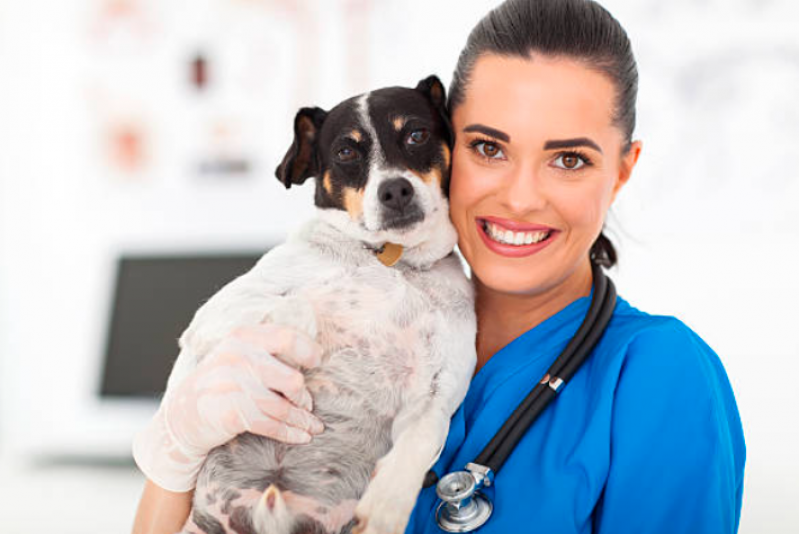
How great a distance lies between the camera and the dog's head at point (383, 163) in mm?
1302

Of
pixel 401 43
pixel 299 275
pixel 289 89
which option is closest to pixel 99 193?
pixel 289 89

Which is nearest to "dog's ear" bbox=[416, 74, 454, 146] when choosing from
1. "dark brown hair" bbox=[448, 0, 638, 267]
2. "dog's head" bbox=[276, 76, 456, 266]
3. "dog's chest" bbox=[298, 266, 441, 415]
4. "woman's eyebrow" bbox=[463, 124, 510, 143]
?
"dog's head" bbox=[276, 76, 456, 266]

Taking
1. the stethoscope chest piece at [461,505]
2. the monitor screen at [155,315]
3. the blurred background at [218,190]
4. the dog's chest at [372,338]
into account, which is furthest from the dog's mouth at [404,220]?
the monitor screen at [155,315]

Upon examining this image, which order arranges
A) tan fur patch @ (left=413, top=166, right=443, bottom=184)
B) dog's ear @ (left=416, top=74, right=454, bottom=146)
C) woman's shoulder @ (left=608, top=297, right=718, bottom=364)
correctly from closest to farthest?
woman's shoulder @ (left=608, top=297, right=718, bottom=364) → tan fur patch @ (left=413, top=166, right=443, bottom=184) → dog's ear @ (left=416, top=74, right=454, bottom=146)

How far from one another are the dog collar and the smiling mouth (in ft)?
0.63

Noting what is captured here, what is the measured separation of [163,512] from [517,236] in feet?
2.71

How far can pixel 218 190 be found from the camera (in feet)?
12.3

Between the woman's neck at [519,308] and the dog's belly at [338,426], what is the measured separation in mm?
224

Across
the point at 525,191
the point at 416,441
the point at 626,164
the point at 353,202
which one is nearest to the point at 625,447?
the point at 416,441

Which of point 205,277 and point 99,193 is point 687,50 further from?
point 99,193

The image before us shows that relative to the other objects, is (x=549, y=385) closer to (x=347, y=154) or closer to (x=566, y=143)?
(x=566, y=143)

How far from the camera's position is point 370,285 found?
126 centimetres

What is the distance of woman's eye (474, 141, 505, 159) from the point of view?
4.09 feet

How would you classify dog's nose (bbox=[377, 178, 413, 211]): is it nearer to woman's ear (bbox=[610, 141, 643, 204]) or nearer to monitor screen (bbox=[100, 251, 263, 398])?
woman's ear (bbox=[610, 141, 643, 204])
